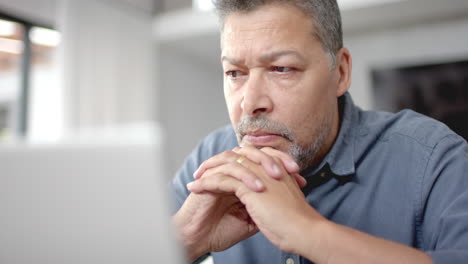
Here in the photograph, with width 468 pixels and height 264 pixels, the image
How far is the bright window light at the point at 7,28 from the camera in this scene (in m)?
3.54

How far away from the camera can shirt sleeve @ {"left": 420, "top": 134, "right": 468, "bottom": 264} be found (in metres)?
0.77

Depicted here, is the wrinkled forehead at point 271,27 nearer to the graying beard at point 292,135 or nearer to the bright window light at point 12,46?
the graying beard at point 292,135

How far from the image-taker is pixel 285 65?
102 cm

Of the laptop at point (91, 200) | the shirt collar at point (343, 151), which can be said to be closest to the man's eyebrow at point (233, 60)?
the shirt collar at point (343, 151)

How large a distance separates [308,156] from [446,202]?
369 mm

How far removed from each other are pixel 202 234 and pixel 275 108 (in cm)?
39

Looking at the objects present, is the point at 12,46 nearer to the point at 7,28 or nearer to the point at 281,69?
the point at 7,28

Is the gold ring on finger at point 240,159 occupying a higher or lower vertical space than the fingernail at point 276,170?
higher

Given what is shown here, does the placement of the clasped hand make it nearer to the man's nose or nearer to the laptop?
the man's nose

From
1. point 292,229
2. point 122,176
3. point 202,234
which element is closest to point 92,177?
point 122,176

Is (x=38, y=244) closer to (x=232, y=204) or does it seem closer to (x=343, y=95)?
(x=232, y=204)

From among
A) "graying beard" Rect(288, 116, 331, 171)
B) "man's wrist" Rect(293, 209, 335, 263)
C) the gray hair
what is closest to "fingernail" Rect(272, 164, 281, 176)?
"man's wrist" Rect(293, 209, 335, 263)

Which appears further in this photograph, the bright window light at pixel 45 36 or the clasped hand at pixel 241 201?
the bright window light at pixel 45 36

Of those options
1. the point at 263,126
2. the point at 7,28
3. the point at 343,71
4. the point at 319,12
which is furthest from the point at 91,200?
the point at 7,28
